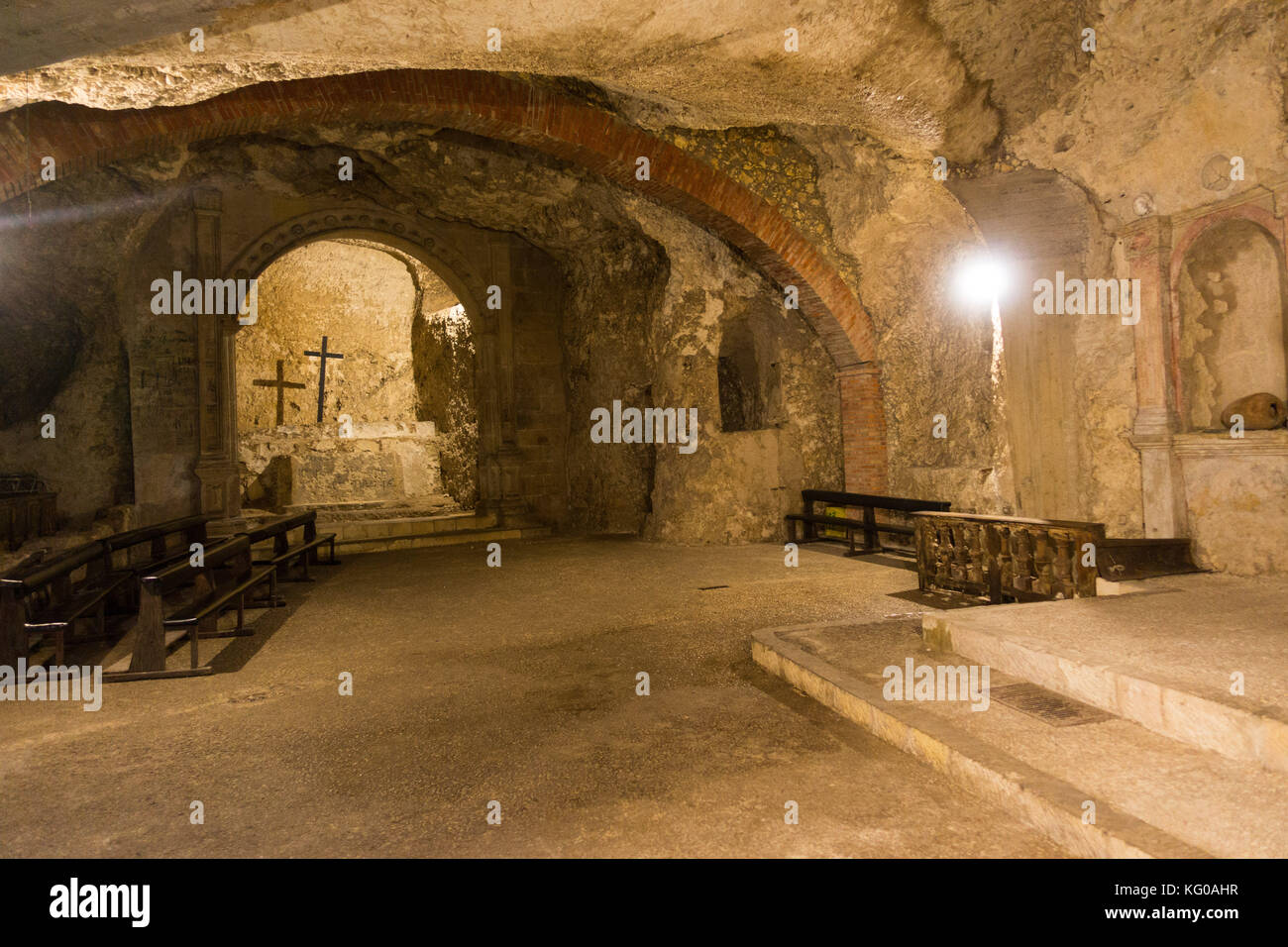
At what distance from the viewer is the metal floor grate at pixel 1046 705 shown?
2.78 metres

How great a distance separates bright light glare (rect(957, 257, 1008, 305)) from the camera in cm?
691

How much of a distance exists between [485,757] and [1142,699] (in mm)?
2298

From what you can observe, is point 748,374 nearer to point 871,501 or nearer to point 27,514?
point 871,501

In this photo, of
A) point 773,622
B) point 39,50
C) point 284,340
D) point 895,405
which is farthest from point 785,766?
point 284,340

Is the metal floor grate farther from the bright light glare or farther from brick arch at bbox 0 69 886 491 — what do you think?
brick arch at bbox 0 69 886 491

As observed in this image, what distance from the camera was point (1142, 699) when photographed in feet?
8.87

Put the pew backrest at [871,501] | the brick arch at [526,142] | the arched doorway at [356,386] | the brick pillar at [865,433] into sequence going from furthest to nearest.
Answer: the arched doorway at [356,386] < the brick pillar at [865,433] < the pew backrest at [871,501] < the brick arch at [526,142]

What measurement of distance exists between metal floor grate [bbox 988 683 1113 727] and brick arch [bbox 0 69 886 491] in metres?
5.63

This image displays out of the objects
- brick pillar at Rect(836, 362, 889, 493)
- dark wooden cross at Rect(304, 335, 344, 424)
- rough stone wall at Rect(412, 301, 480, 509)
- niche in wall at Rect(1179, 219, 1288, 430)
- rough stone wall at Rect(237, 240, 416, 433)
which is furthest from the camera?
dark wooden cross at Rect(304, 335, 344, 424)

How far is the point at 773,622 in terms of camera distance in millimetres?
4852

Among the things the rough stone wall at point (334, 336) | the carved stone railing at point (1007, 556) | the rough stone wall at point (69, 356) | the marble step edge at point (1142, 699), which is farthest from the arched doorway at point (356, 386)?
the marble step edge at point (1142, 699)

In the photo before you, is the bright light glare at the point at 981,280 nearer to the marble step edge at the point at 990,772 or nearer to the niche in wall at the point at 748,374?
the niche in wall at the point at 748,374

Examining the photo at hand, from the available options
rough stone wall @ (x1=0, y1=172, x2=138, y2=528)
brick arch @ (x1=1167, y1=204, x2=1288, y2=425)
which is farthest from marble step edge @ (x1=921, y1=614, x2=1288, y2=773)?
rough stone wall @ (x1=0, y1=172, x2=138, y2=528)

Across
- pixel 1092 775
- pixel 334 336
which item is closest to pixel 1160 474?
pixel 1092 775
